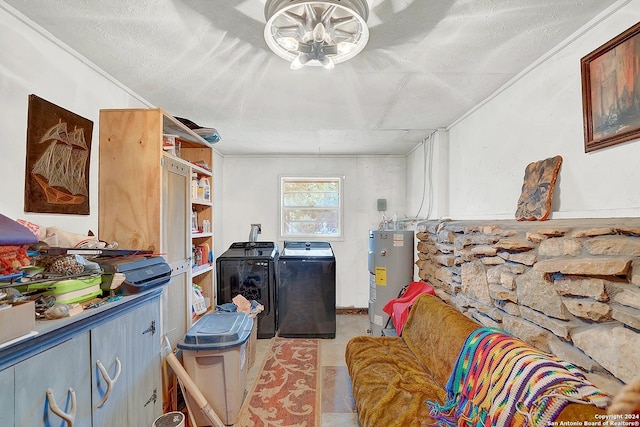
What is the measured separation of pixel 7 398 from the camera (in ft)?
2.59

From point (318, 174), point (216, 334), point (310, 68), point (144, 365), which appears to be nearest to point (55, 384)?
point (144, 365)

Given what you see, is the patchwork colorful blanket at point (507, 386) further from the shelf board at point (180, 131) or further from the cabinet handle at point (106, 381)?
the shelf board at point (180, 131)

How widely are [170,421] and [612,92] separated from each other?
2.70 meters

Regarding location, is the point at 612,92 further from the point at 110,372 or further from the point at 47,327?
the point at 110,372

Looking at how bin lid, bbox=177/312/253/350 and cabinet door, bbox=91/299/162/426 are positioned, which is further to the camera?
bin lid, bbox=177/312/253/350

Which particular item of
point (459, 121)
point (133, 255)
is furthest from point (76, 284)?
point (459, 121)

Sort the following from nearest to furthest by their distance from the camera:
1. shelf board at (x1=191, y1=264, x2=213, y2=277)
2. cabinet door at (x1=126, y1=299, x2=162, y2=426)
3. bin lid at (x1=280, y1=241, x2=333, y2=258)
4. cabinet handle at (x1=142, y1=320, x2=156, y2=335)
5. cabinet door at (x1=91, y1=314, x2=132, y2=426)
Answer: cabinet door at (x1=91, y1=314, x2=132, y2=426) < cabinet door at (x1=126, y1=299, x2=162, y2=426) < cabinet handle at (x1=142, y1=320, x2=156, y2=335) < shelf board at (x1=191, y1=264, x2=213, y2=277) < bin lid at (x1=280, y1=241, x2=333, y2=258)

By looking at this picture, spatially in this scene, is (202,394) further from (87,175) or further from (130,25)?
(130,25)

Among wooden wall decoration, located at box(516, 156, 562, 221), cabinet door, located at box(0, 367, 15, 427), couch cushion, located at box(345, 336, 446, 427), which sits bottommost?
couch cushion, located at box(345, 336, 446, 427)

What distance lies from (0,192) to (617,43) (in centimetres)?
277

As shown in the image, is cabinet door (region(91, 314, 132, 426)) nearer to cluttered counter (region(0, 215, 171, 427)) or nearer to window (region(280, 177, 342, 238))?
cluttered counter (region(0, 215, 171, 427))

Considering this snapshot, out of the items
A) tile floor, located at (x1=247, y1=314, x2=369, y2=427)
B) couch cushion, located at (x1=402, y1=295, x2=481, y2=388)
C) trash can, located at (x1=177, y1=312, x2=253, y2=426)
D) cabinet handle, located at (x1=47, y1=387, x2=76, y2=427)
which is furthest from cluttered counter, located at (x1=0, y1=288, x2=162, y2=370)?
couch cushion, located at (x1=402, y1=295, x2=481, y2=388)

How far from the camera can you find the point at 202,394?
1.86 metres

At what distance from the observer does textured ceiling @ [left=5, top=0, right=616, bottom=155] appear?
130cm
